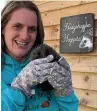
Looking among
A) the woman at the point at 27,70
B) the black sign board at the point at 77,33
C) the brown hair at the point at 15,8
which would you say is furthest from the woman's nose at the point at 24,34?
the black sign board at the point at 77,33

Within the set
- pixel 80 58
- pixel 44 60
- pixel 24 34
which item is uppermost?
pixel 24 34

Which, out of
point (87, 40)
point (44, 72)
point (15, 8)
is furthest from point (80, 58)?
point (44, 72)

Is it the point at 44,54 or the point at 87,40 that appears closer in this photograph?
the point at 44,54

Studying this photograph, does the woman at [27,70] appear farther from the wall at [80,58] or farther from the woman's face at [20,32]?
the wall at [80,58]

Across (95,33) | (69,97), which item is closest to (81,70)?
(95,33)

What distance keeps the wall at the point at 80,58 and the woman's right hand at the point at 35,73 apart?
1389 millimetres

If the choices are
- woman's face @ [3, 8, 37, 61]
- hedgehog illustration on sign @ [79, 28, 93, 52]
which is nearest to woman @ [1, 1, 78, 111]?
woman's face @ [3, 8, 37, 61]

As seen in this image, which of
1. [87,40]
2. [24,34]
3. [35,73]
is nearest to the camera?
[35,73]

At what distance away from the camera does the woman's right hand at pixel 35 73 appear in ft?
4.11

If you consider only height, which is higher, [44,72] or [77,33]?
[77,33]

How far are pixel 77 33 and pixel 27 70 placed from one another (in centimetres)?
156

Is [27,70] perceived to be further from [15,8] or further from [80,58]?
[80,58]

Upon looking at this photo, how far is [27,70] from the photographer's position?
1.26m

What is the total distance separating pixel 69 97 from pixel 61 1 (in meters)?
1.74
